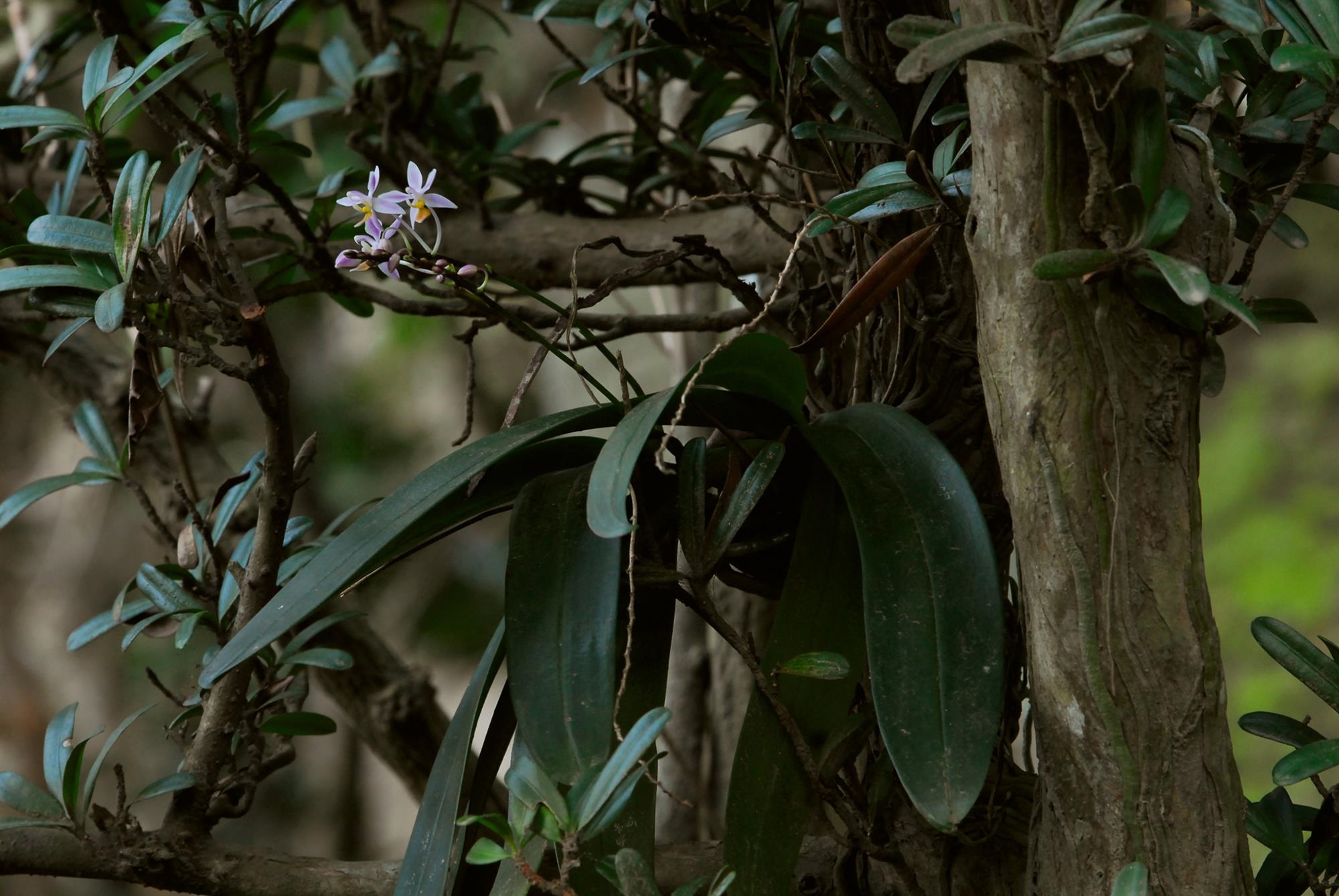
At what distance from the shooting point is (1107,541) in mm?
494

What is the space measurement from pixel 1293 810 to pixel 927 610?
277 millimetres

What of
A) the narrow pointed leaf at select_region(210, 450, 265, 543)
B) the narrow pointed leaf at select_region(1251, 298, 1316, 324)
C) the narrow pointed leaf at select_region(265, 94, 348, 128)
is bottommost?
the narrow pointed leaf at select_region(210, 450, 265, 543)

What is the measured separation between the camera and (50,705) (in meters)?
2.42

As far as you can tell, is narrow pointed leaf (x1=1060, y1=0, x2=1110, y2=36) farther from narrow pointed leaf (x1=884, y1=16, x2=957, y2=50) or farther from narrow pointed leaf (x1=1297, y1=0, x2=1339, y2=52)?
narrow pointed leaf (x1=1297, y1=0, x2=1339, y2=52)

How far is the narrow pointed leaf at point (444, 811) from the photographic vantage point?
0.54m

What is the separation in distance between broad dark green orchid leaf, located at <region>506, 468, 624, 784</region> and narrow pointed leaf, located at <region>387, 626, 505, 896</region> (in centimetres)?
4

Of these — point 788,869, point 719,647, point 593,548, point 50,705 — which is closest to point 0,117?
point 593,548

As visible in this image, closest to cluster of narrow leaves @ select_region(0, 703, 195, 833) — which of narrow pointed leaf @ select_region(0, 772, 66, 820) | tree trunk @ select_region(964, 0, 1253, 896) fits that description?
narrow pointed leaf @ select_region(0, 772, 66, 820)

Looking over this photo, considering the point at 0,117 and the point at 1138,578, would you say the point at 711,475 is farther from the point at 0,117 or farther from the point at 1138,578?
the point at 0,117

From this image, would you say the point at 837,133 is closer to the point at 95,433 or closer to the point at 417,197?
the point at 417,197

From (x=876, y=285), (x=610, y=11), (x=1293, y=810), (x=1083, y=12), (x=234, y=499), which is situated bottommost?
(x=1293, y=810)

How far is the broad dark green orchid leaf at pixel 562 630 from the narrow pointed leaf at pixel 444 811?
0.04 metres

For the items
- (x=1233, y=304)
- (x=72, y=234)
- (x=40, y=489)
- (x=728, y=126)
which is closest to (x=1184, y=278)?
(x=1233, y=304)

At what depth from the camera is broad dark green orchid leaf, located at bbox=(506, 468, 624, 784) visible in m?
0.49
